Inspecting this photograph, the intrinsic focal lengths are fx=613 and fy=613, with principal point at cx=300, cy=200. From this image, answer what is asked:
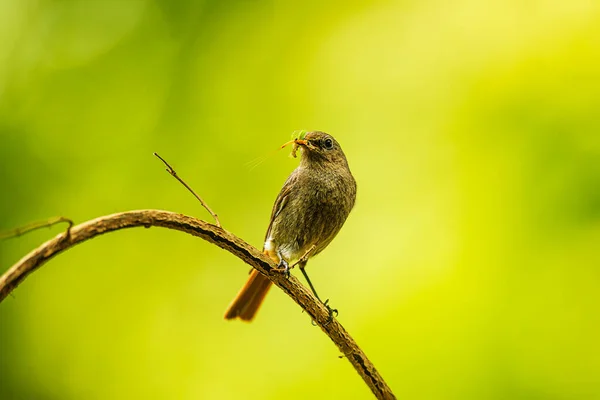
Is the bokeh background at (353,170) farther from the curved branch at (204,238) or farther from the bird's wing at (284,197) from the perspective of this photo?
the curved branch at (204,238)

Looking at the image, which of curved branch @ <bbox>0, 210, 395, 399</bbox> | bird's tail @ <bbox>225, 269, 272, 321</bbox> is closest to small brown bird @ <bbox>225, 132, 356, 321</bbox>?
bird's tail @ <bbox>225, 269, 272, 321</bbox>

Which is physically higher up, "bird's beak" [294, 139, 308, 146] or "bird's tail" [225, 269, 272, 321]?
"bird's beak" [294, 139, 308, 146]

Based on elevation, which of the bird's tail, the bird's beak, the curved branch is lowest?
the curved branch

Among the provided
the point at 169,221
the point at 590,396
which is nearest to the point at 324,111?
the point at 590,396

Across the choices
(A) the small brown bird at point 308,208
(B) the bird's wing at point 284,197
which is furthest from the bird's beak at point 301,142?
(B) the bird's wing at point 284,197

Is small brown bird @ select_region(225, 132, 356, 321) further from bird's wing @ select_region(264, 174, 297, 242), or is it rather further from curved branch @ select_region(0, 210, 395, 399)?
curved branch @ select_region(0, 210, 395, 399)

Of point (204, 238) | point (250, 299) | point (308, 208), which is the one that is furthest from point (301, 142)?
point (204, 238)
